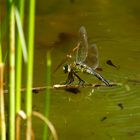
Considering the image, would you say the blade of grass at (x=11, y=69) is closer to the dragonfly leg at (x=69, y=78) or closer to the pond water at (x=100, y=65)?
the pond water at (x=100, y=65)

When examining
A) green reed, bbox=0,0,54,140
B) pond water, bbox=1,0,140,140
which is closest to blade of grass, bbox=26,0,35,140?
green reed, bbox=0,0,54,140

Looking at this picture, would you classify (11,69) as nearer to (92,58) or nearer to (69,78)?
(69,78)

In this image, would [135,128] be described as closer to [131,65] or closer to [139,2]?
[131,65]

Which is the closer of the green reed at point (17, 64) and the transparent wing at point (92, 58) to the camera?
the green reed at point (17, 64)

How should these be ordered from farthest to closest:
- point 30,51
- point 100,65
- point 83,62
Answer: point 100,65 → point 83,62 → point 30,51

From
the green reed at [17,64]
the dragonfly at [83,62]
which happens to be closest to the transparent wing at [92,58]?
the dragonfly at [83,62]

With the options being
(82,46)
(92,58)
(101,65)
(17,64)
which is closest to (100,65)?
(101,65)

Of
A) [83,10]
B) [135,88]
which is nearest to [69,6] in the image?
[83,10]

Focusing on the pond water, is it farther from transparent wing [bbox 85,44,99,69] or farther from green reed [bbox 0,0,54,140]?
green reed [bbox 0,0,54,140]

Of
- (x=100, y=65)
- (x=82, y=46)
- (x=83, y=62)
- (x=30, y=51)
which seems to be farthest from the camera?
(x=100, y=65)
